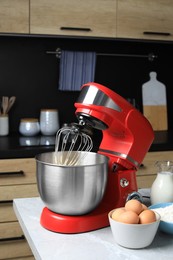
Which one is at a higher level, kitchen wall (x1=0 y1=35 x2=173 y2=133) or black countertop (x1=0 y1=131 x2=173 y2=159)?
kitchen wall (x1=0 y1=35 x2=173 y2=133)

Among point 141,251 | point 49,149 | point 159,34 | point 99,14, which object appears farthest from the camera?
point 159,34

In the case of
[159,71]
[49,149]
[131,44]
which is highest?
[131,44]

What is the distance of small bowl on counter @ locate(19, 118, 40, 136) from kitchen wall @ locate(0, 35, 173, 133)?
0.15m

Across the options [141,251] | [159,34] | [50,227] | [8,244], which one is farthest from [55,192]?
[159,34]

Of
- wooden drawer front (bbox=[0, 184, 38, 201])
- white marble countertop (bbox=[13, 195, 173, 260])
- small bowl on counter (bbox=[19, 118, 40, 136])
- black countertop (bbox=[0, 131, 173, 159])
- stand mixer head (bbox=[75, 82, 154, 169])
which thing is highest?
stand mixer head (bbox=[75, 82, 154, 169])

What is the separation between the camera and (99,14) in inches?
102

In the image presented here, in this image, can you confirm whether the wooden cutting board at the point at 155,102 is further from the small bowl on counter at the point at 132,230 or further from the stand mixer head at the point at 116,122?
the small bowl on counter at the point at 132,230

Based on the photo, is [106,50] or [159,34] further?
[106,50]

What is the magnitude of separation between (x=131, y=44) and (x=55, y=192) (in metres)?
2.14

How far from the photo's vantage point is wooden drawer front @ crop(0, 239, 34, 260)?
230 cm

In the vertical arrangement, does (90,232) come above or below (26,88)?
below

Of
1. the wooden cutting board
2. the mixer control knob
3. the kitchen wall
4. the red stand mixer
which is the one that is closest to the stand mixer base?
the red stand mixer

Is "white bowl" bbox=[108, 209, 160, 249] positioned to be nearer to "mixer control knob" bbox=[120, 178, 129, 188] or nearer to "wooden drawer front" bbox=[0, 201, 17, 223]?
"mixer control knob" bbox=[120, 178, 129, 188]

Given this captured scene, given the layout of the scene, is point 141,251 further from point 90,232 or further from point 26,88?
point 26,88
